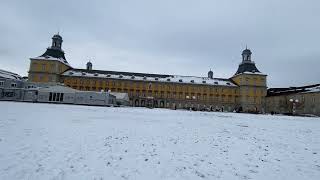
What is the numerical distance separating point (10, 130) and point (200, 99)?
264 ft

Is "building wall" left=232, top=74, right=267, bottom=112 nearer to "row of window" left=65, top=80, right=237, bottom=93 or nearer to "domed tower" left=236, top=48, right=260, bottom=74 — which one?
"domed tower" left=236, top=48, right=260, bottom=74

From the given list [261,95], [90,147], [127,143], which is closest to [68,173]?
[90,147]

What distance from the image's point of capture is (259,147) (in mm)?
10016

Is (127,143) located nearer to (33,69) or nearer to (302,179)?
(302,179)

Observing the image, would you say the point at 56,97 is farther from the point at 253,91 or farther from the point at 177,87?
the point at 253,91

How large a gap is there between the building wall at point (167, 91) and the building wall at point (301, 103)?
13592mm

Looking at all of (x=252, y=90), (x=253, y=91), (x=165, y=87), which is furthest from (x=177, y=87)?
(x=253, y=91)

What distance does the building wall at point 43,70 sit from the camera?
79363 millimetres

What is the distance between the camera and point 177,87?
88312 millimetres

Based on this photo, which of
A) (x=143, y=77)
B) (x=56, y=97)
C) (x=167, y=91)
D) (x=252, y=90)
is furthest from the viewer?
(x=143, y=77)

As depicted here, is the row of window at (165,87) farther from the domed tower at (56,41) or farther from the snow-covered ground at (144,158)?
the snow-covered ground at (144,158)

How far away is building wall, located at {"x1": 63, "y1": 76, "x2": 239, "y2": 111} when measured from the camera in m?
85.5

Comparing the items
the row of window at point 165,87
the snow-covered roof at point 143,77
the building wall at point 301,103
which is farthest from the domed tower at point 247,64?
the building wall at point 301,103

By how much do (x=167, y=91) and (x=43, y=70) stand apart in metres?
40.7
